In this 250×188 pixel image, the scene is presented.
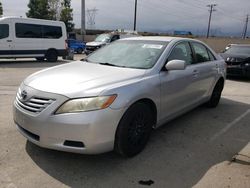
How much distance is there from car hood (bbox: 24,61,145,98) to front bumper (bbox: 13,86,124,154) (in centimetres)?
19

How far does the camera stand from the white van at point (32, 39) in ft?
45.9

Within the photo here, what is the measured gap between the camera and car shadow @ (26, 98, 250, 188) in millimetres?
3172

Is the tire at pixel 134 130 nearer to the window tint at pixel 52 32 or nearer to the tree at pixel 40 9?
the window tint at pixel 52 32

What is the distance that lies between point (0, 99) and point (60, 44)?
34.1 ft

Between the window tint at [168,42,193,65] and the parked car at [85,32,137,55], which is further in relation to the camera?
the parked car at [85,32,137,55]

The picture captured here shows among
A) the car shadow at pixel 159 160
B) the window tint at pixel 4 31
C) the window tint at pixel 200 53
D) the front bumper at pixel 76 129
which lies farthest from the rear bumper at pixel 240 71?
the window tint at pixel 4 31

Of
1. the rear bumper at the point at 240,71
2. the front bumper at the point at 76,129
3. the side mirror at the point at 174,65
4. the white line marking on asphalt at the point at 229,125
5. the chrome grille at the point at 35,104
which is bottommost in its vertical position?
the white line marking on asphalt at the point at 229,125

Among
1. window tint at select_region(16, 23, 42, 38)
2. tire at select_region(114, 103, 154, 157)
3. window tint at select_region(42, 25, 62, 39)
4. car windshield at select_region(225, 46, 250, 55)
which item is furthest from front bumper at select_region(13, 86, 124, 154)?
window tint at select_region(42, 25, 62, 39)

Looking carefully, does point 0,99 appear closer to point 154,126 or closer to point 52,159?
point 52,159

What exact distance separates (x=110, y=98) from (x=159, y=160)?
3.82ft

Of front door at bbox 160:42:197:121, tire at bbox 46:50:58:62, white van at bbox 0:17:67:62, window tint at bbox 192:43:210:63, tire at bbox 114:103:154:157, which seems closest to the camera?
tire at bbox 114:103:154:157

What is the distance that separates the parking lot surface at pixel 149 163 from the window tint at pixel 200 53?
4.54 feet

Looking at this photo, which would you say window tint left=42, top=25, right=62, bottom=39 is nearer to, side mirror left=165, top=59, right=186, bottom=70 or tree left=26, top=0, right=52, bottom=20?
side mirror left=165, top=59, right=186, bottom=70

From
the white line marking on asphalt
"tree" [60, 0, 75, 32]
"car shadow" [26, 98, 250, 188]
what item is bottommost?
the white line marking on asphalt
